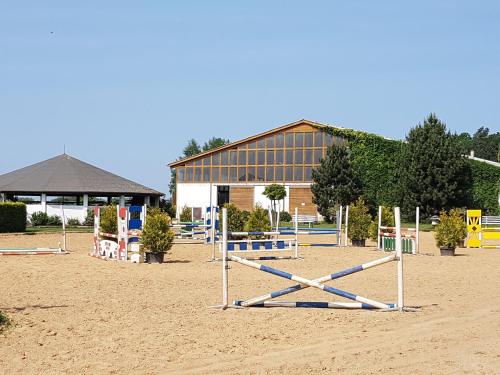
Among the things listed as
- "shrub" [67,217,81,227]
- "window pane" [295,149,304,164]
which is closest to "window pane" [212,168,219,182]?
"window pane" [295,149,304,164]

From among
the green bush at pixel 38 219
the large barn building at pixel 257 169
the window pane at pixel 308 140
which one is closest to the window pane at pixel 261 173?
the large barn building at pixel 257 169

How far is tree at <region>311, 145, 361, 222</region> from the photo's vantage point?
167 feet

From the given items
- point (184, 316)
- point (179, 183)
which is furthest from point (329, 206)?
point (184, 316)

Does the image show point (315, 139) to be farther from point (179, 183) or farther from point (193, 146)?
point (193, 146)

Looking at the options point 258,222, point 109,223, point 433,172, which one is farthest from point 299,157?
point 109,223

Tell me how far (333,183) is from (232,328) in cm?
4335

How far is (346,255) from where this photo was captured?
21453mm

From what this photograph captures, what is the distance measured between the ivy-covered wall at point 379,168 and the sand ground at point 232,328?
128 ft

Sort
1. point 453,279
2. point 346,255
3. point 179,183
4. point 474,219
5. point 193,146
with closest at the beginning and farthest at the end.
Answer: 1. point 453,279
2. point 346,255
3. point 474,219
4. point 179,183
5. point 193,146

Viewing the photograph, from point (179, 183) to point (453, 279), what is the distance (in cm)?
4551

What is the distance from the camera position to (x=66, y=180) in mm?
52469

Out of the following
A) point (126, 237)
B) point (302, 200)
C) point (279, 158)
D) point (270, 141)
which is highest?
point (270, 141)

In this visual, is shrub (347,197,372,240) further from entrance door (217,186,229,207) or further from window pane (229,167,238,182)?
entrance door (217,186,229,207)

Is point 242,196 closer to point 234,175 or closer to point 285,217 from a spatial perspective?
point 234,175
